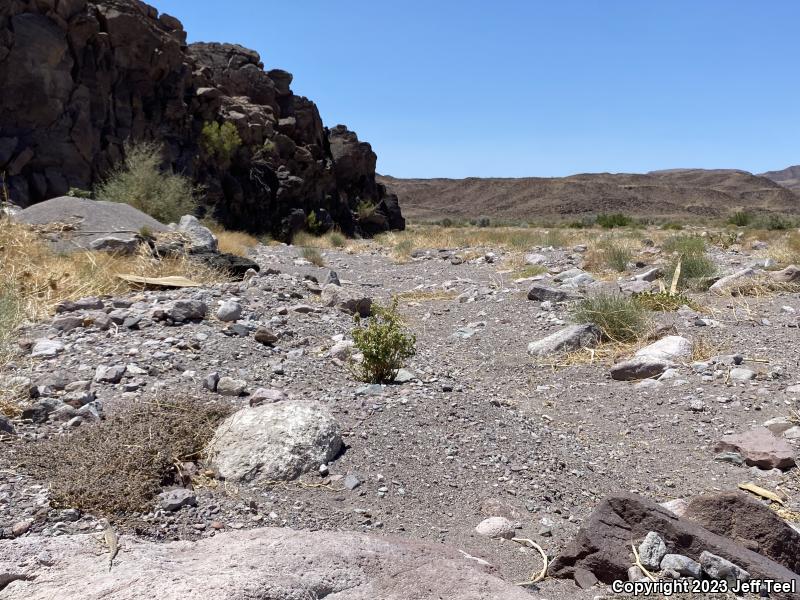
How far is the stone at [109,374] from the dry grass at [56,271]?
129 cm

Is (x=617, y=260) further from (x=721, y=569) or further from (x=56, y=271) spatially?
(x=721, y=569)

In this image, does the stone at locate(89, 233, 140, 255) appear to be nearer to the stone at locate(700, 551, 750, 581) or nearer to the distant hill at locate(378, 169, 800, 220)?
the stone at locate(700, 551, 750, 581)

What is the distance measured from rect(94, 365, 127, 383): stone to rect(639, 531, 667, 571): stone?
9.91 ft

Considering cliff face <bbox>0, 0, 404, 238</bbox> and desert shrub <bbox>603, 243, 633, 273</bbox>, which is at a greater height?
cliff face <bbox>0, 0, 404, 238</bbox>

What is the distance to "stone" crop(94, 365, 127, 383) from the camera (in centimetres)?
402

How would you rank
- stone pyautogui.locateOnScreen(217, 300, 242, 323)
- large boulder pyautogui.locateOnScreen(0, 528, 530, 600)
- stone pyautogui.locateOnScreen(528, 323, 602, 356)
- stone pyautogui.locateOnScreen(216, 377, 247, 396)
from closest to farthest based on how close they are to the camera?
large boulder pyautogui.locateOnScreen(0, 528, 530, 600)
stone pyautogui.locateOnScreen(216, 377, 247, 396)
stone pyautogui.locateOnScreen(217, 300, 242, 323)
stone pyautogui.locateOnScreen(528, 323, 602, 356)

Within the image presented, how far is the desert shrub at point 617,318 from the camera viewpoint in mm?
6254

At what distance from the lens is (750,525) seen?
259cm

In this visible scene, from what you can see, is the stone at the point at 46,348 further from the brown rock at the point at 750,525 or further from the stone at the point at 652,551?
the brown rock at the point at 750,525

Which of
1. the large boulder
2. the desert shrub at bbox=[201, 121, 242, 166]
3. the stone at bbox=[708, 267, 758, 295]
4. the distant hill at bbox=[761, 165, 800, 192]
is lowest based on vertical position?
the large boulder

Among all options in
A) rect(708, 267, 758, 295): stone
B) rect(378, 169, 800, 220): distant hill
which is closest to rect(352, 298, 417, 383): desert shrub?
rect(708, 267, 758, 295): stone

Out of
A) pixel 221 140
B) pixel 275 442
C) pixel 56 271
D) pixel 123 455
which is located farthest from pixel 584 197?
pixel 123 455

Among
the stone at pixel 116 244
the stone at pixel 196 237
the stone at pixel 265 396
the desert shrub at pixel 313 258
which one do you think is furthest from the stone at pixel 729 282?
the desert shrub at pixel 313 258

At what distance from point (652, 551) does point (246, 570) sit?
138cm
